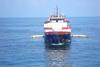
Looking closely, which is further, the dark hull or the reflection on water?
the dark hull

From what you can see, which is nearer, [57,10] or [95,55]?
[95,55]

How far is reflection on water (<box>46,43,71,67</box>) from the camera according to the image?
266ft

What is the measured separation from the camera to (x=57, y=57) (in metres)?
91.2

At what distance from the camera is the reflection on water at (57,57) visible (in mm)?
80988

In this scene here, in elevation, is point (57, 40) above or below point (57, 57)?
above

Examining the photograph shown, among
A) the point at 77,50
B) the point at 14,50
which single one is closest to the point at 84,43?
the point at 77,50

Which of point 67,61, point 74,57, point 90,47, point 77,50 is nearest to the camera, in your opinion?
point 67,61

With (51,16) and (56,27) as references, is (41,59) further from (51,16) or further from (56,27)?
(51,16)

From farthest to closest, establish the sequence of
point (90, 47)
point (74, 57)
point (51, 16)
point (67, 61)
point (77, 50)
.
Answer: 1. point (51, 16)
2. point (90, 47)
3. point (77, 50)
4. point (74, 57)
5. point (67, 61)

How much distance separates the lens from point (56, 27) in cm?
11262

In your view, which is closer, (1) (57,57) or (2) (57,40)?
(1) (57,57)

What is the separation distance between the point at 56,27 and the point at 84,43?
14.7 metres

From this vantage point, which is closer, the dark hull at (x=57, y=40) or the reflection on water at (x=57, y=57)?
the reflection on water at (x=57, y=57)

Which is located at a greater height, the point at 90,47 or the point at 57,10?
the point at 57,10
